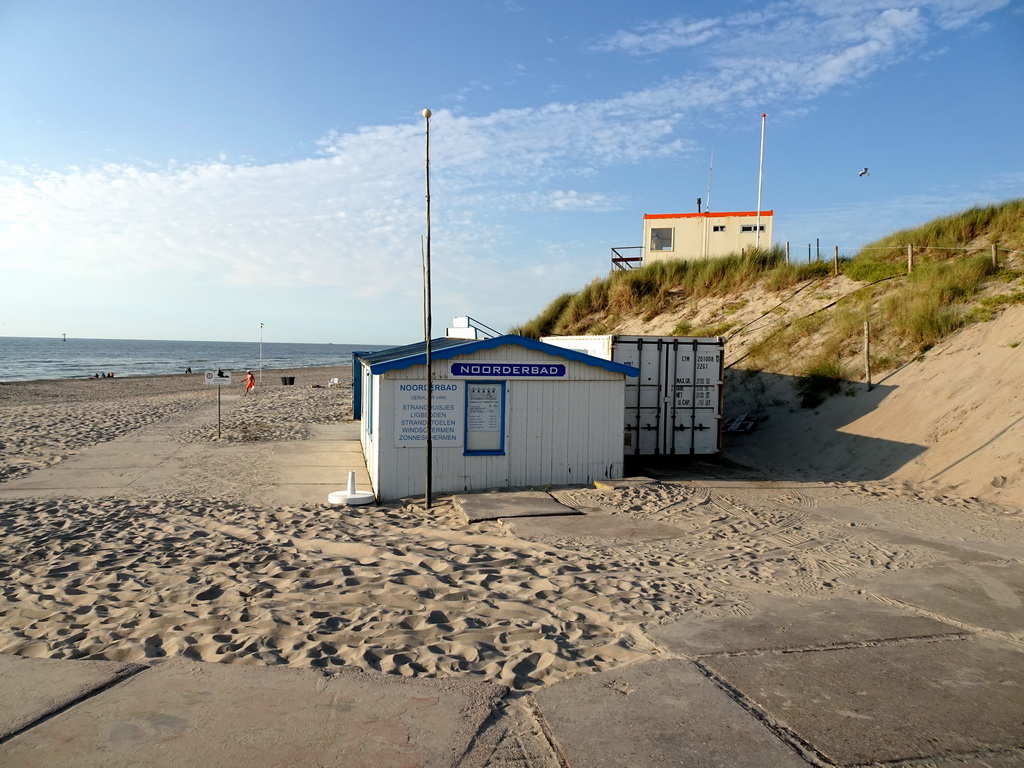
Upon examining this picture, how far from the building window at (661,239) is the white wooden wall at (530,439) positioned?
66.0ft

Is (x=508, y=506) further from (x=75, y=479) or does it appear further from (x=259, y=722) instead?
(x=75, y=479)

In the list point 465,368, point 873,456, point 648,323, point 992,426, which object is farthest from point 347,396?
point 992,426

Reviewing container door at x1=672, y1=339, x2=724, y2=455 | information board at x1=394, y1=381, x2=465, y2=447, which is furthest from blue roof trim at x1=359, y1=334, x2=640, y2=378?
container door at x1=672, y1=339, x2=724, y2=455

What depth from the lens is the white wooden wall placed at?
1137 cm

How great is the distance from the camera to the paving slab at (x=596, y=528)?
8930 millimetres

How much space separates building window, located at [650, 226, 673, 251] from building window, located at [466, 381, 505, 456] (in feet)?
70.1

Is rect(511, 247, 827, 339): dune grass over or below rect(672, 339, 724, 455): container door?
over

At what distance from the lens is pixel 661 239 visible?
102 feet

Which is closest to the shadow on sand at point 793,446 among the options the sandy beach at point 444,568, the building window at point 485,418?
the sandy beach at point 444,568

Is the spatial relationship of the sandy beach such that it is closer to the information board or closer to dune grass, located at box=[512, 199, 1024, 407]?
the information board

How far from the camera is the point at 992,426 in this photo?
43.2 ft

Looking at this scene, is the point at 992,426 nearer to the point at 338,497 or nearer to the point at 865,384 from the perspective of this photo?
the point at 865,384

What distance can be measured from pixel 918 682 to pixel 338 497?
27.1 ft

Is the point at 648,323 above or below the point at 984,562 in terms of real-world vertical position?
above
